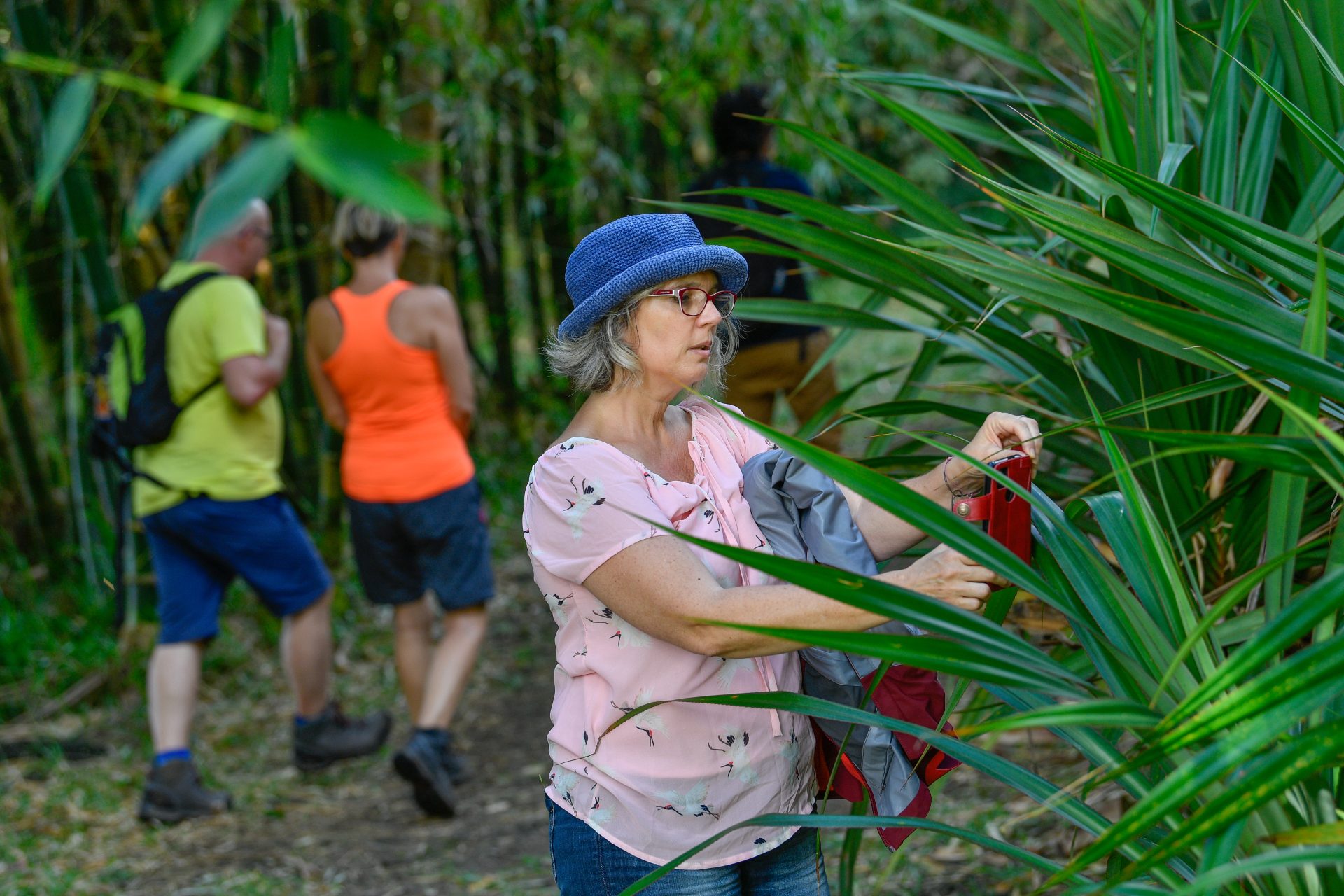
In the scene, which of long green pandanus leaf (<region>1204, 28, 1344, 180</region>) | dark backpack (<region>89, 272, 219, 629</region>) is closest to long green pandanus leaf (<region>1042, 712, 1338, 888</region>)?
long green pandanus leaf (<region>1204, 28, 1344, 180</region>)

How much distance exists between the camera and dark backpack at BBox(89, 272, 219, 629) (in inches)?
144

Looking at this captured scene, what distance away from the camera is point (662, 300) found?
1689 millimetres

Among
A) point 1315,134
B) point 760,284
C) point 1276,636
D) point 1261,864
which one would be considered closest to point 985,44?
point 1315,134

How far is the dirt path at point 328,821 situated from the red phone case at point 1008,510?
1.35 m

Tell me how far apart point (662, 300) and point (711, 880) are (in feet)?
2.45

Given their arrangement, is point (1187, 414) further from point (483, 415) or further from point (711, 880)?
point (483, 415)

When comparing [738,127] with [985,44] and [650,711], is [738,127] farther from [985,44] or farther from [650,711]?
[650,711]

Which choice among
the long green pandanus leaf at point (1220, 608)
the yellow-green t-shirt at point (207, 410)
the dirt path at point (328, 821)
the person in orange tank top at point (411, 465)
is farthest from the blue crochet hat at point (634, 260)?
the yellow-green t-shirt at point (207, 410)

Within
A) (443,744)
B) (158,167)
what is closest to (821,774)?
(158,167)

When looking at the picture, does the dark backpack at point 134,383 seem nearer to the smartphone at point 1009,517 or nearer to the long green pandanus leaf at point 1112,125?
the long green pandanus leaf at point 1112,125

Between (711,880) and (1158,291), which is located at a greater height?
(1158,291)

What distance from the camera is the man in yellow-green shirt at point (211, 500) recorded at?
12.0 feet

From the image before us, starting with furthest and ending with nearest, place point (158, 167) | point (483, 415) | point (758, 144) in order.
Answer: point (483, 415) < point (758, 144) < point (158, 167)

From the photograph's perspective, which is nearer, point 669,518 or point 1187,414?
point 669,518
